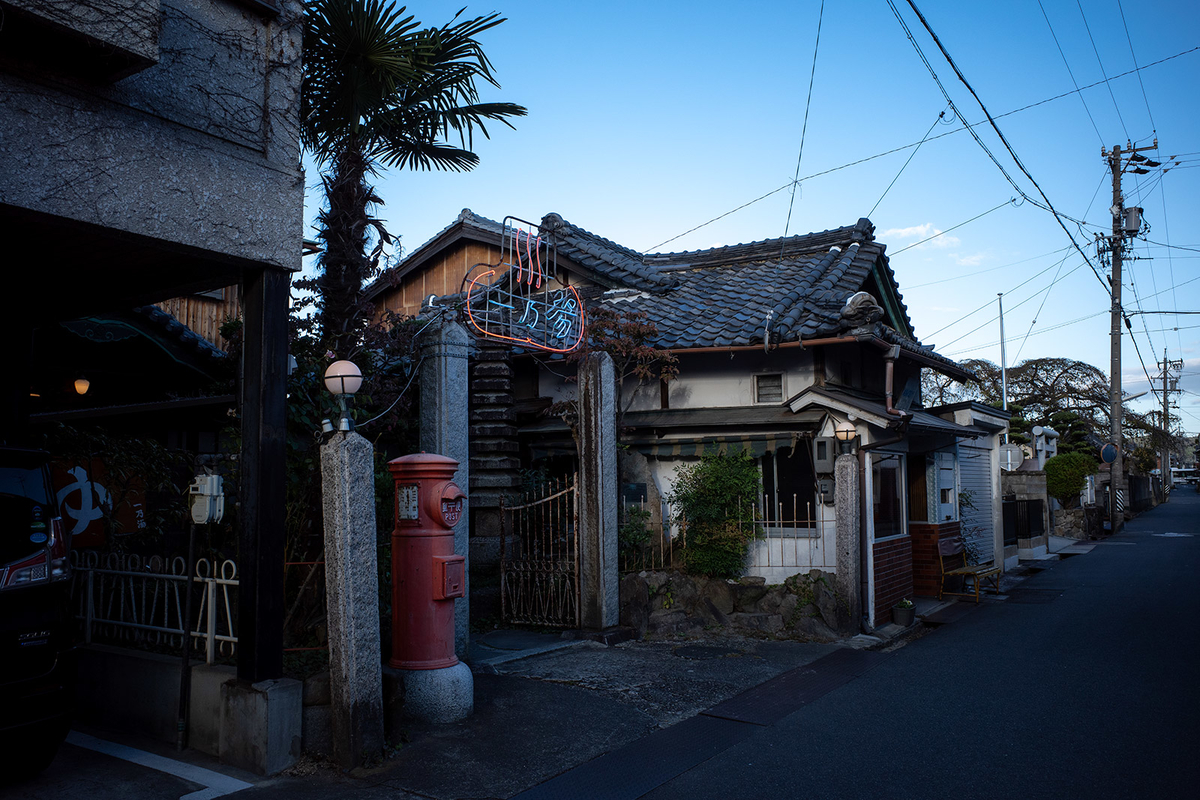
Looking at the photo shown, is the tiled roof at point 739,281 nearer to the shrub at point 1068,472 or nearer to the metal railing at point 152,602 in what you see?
the metal railing at point 152,602

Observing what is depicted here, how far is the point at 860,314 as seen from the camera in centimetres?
1185

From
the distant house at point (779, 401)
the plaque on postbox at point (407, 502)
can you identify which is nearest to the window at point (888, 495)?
the distant house at point (779, 401)

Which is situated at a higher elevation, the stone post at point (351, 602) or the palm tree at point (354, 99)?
the palm tree at point (354, 99)

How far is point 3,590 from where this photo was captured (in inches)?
185

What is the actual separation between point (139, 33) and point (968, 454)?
56.5 feet

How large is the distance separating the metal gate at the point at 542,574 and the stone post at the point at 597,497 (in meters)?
0.15

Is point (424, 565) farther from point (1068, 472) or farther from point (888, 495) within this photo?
point (1068, 472)

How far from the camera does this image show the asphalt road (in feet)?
18.4

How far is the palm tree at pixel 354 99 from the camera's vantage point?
7566mm

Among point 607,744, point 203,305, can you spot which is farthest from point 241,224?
point 203,305

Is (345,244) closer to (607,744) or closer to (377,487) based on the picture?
(377,487)

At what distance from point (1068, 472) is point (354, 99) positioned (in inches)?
1272

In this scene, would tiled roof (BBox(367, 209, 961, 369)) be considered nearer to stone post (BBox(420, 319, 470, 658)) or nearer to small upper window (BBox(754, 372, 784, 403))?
small upper window (BBox(754, 372, 784, 403))

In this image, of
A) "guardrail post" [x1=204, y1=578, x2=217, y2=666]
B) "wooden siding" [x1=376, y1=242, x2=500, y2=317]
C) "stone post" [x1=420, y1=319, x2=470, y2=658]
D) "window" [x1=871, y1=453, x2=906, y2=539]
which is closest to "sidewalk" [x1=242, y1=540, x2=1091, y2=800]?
"guardrail post" [x1=204, y1=578, x2=217, y2=666]
